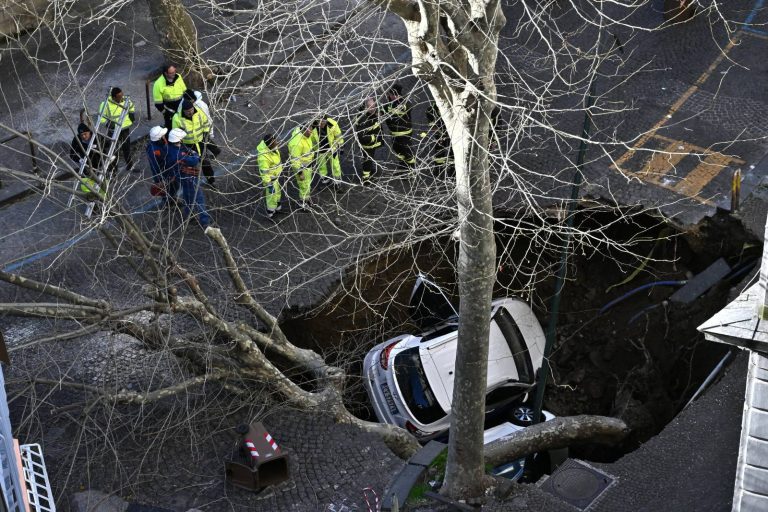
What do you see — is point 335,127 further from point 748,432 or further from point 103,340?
point 748,432

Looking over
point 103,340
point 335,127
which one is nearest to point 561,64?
point 335,127

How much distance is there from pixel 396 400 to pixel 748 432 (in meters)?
6.69

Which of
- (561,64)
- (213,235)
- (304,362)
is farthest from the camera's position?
(561,64)

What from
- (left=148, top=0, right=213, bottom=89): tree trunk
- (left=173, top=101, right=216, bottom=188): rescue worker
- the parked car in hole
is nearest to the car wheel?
the parked car in hole

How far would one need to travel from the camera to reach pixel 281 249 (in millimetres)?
14867

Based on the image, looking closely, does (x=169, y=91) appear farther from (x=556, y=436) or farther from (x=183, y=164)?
(x=556, y=436)

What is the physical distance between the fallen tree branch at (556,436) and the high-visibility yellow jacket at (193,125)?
6.06 m

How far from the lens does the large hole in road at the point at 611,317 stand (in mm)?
14203

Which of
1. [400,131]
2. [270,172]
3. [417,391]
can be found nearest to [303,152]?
[270,172]

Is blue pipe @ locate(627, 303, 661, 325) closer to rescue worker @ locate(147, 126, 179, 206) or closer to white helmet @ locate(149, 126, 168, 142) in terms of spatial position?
rescue worker @ locate(147, 126, 179, 206)

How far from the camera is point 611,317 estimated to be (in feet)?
51.3

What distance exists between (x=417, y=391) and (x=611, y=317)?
3599 millimetres

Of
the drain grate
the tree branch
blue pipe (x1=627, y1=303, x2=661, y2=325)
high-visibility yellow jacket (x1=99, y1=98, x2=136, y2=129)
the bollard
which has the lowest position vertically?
the drain grate

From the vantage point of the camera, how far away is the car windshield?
13.8m
